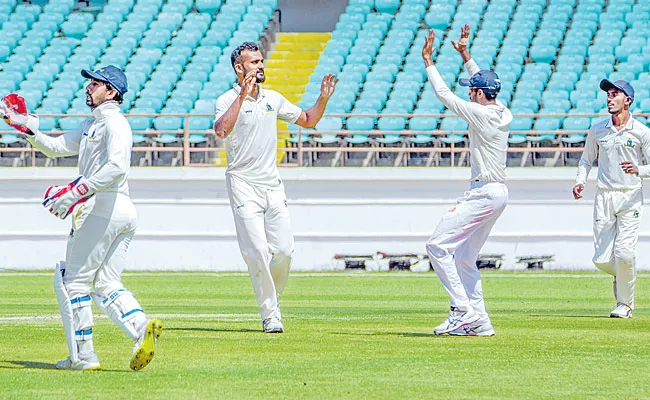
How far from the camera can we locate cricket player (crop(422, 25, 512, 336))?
11.2 meters

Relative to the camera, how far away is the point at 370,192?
23.6 m

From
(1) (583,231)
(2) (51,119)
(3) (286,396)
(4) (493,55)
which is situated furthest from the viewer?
(4) (493,55)

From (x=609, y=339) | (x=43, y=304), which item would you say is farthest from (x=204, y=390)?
(x=43, y=304)

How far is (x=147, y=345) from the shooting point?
28.0ft

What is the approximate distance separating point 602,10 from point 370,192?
10635mm

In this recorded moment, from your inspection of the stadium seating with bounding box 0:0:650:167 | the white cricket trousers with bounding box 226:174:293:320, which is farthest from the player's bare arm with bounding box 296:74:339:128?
the stadium seating with bounding box 0:0:650:167

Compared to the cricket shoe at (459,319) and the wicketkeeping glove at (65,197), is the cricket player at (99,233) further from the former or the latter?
the cricket shoe at (459,319)

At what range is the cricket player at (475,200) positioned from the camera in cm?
1124

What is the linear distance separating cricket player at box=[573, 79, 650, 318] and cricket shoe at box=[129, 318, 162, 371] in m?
6.46

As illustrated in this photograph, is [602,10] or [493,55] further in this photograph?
[602,10]

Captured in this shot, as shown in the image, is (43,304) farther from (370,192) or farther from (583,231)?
(583,231)

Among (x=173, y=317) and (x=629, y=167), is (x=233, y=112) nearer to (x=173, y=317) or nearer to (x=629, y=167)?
(x=173, y=317)

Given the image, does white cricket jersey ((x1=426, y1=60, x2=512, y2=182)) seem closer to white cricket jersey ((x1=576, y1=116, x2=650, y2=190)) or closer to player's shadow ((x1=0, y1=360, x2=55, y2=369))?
white cricket jersey ((x1=576, y1=116, x2=650, y2=190))

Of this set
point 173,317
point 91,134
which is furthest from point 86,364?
point 173,317
